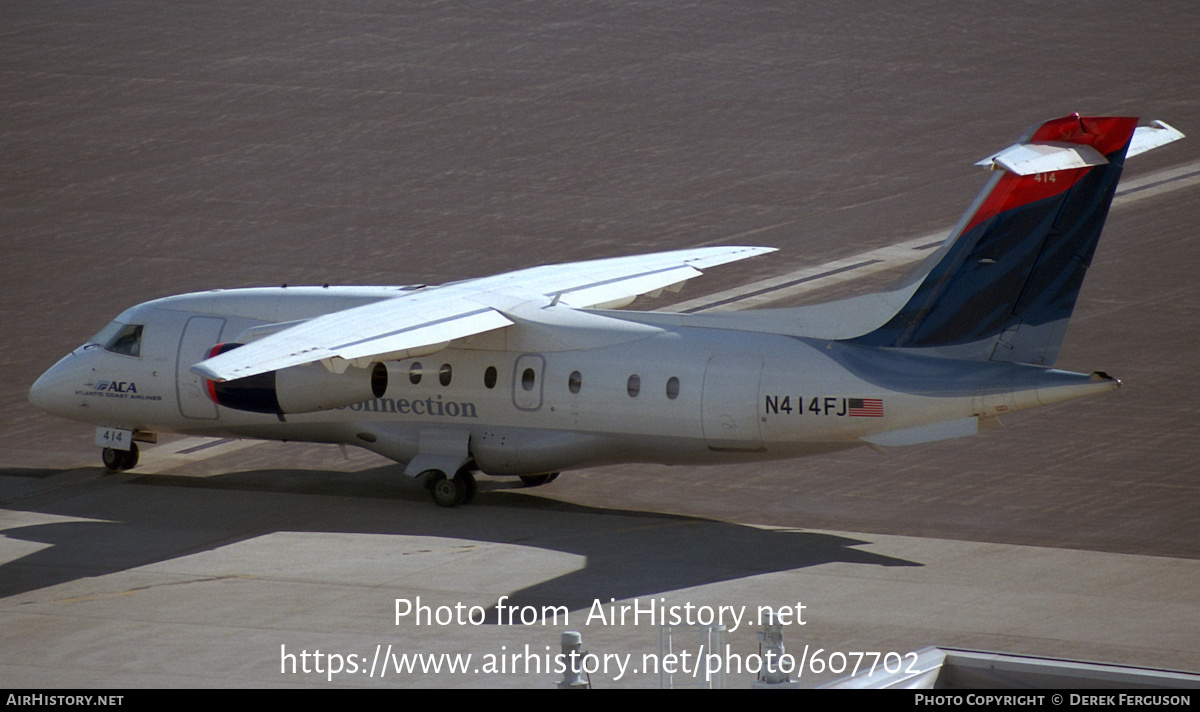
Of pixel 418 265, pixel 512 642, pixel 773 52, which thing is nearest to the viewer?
pixel 512 642

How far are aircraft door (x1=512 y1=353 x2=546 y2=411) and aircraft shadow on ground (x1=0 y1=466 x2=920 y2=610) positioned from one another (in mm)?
1858

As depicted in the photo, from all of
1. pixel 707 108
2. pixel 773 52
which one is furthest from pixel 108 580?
pixel 773 52

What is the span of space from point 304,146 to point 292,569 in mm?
29383

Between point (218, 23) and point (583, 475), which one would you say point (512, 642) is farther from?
point (218, 23)

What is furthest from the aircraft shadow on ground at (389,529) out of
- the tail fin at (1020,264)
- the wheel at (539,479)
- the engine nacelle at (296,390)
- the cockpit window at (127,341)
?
the tail fin at (1020,264)

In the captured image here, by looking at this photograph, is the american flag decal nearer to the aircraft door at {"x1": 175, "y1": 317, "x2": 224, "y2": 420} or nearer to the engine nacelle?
the engine nacelle

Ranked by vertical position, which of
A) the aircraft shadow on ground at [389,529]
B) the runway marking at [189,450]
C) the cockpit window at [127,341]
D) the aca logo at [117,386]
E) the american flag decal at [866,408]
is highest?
the cockpit window at [127,341]

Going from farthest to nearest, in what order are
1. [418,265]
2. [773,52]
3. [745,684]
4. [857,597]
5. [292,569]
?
[773,52] → [418,265] → [292,569] → [857,597] → [745,684]

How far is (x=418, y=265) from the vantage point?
1656 inches

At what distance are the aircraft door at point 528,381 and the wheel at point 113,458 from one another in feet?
25.9

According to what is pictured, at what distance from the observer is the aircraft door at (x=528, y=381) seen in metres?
26.8

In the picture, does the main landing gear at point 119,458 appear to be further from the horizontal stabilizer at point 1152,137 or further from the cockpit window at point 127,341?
the horizontal stabilizer at point 1152,137

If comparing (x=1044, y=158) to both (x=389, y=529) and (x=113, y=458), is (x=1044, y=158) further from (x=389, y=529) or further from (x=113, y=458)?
(x=113, y=458)

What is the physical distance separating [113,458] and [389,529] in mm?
6583
